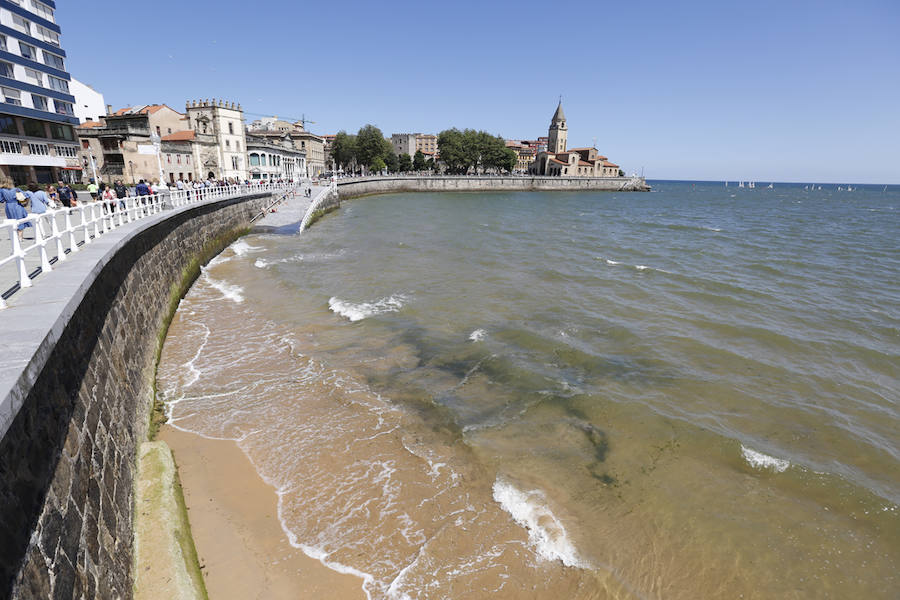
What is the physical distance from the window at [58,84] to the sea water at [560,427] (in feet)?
129

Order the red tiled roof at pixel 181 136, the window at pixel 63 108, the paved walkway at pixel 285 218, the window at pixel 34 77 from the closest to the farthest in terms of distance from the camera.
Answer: the paved walkway at pixel 285 218, the window at pixel 34 77, the window at pixel 63 108, the red tiled roof at pixel 181 136

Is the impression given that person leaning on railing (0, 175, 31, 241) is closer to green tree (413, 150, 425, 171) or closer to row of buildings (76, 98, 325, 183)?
row of buildings (76, 98, 325, 183)

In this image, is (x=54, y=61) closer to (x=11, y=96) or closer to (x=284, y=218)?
(x=11, y=96)

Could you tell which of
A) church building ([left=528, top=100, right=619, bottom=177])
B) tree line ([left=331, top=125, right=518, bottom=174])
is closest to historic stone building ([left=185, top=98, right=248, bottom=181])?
tree line ([left=331, top=125, right=518, bottom=174])

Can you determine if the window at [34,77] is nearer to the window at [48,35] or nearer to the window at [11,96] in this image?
the window at [11,96]

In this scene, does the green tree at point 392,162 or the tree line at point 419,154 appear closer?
the tree line at point 419,154

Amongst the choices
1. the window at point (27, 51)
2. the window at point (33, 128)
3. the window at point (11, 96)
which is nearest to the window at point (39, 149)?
the window at point (33, 128)

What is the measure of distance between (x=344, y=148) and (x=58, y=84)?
6719 cm

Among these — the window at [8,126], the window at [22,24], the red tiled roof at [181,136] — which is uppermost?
the window at [22,24]

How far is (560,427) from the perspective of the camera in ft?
29.7

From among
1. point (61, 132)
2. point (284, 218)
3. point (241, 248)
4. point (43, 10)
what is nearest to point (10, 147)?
point (61, 132)

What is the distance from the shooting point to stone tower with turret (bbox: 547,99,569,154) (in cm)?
14600

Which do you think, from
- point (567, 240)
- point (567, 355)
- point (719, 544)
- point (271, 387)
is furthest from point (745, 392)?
point (567, 240)

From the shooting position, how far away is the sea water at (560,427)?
Result: 19.9 feet
